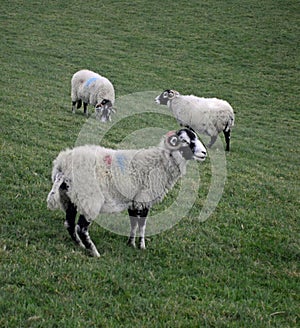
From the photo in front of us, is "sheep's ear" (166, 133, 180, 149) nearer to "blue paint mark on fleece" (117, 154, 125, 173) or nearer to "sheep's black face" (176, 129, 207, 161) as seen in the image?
"sheep's black face" (176, 129, 207, 161)

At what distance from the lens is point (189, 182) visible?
8.88m

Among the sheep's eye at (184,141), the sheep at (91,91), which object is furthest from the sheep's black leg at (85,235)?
the sheep at (91,91)

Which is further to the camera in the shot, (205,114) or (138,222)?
(205,114)

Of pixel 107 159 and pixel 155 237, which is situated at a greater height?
pixel 107 159

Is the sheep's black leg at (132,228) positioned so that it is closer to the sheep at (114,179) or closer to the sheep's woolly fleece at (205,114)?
the sheep at (114,179)

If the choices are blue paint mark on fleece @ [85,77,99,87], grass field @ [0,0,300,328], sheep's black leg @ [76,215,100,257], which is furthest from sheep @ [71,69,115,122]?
sheep's black leg @ [76,215,100,257]

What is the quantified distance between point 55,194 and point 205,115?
838 centimetres

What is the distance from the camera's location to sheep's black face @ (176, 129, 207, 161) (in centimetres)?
575

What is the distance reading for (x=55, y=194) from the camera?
521 centimetres

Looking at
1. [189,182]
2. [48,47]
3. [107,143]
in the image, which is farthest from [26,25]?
[189,182]

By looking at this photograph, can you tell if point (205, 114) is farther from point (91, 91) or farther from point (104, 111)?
point (91, 91)

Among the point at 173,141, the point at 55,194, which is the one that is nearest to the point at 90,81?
the point at 173,141

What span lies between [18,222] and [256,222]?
12.8ft

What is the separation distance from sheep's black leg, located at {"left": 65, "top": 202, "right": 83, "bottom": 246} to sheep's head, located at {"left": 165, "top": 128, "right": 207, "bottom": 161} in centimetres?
157
